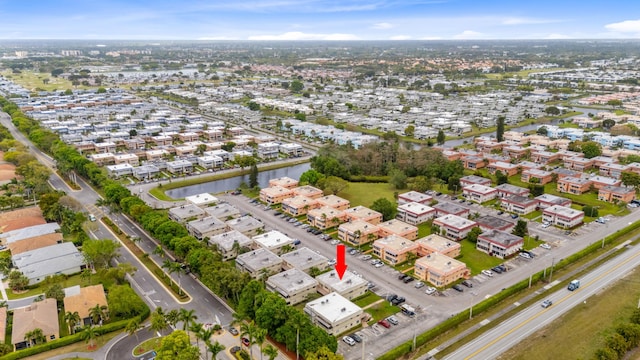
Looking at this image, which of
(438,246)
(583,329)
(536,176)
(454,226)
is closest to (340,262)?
(438,246)

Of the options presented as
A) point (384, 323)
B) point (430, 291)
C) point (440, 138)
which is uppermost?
point (440, 138)

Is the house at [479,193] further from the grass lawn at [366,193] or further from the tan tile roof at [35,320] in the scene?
the tan tile roof at [35,320]

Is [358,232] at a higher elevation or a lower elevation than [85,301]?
higher

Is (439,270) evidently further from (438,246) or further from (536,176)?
(536,176)

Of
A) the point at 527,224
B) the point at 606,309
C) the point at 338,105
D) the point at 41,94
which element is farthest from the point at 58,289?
the point at 41,94

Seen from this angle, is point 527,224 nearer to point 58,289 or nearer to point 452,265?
point 452,265

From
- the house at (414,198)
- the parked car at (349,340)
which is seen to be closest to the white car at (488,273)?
the house at (414,198)
